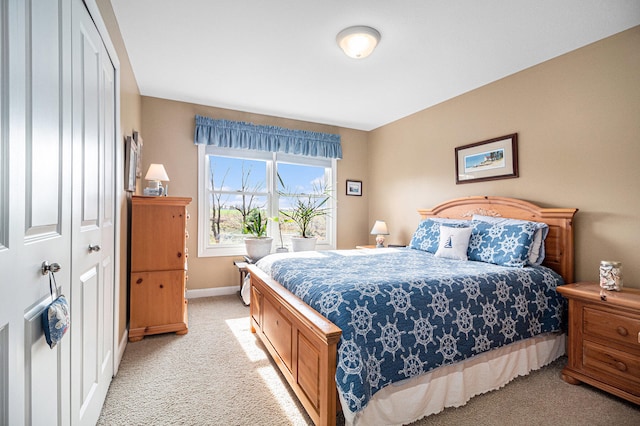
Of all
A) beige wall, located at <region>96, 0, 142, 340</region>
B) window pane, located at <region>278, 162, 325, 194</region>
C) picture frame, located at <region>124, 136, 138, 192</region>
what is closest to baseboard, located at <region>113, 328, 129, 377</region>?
beige wall, located at <region>96, 0, 142, 340</region>

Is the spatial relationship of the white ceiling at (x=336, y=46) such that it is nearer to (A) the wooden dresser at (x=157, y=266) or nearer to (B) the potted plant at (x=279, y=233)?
(A) the wooden dresser at (x=157, y=266)

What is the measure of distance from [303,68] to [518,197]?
251 cm

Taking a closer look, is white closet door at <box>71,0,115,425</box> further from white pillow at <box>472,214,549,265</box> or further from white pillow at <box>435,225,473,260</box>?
white pillow at <box>472,214,549,265</box>

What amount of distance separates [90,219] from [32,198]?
0.70 meters

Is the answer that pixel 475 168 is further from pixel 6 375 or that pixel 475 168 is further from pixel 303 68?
pixel 6 375

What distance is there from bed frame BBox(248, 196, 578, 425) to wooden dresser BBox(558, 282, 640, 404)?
563 mm

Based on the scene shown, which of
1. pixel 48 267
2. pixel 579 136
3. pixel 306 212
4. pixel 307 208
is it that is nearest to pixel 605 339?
pixel 579 136

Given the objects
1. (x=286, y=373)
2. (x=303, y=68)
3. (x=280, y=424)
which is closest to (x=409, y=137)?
(x=303, y=68)

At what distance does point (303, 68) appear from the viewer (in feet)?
10.1

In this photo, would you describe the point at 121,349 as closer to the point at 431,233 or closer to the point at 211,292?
the point at 211,292

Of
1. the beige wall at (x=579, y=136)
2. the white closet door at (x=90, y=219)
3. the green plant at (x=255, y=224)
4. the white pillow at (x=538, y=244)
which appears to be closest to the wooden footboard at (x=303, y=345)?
the white closet door at (x=90, y=219)

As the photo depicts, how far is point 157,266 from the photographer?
284 centimetres

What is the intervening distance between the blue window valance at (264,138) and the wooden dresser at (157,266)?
5.12 feet

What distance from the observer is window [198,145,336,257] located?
4.25 m
